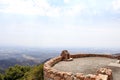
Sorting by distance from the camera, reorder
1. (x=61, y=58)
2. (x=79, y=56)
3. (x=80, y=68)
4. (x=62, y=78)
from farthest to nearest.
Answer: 1. (x=79, y=56)
2. (x=61, y=58)
3. (x=80, y=68)
4. (x=62, y=78)

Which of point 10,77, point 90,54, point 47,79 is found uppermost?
point 90,54

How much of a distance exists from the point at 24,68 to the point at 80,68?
29.7m

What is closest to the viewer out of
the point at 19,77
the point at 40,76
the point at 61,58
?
the point at 61,58

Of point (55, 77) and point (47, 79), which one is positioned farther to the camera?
point (47, 79)

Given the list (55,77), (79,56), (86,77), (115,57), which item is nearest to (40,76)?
(79,56)

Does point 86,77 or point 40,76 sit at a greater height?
point 86,77

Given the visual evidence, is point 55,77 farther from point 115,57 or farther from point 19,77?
point 19,77

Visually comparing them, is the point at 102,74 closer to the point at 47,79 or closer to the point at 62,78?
the point at 62,78

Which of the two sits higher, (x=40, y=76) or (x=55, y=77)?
(x=55, y=77)

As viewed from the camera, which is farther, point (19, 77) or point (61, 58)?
point (19, 77)

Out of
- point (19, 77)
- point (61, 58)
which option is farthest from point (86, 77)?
point (19, 77)

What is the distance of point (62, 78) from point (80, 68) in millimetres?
2566

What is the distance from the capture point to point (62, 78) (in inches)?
402

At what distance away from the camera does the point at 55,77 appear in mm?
10648
